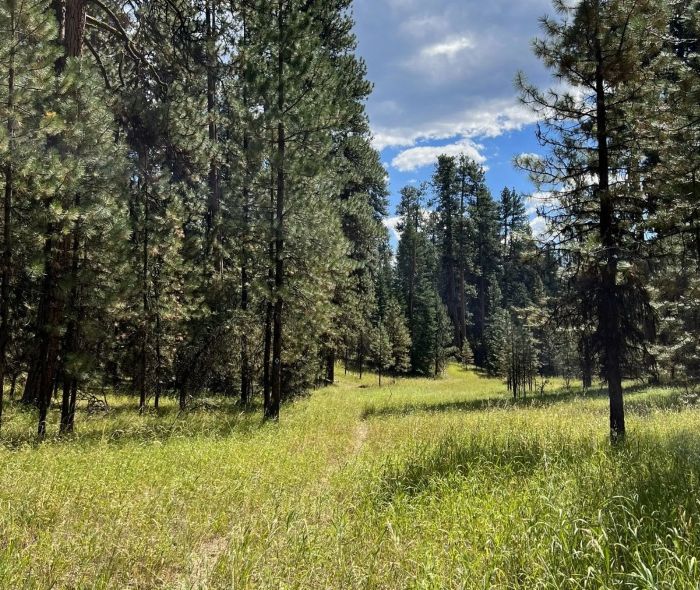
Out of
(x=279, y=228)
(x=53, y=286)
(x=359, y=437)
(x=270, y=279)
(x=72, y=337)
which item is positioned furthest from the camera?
(x=270, y=279)

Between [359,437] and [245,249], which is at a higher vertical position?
[245,249]

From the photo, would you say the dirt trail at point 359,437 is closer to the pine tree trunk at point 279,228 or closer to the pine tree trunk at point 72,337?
the pine tree trunk at point 279,228

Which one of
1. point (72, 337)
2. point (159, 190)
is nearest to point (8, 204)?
point (72, 337)

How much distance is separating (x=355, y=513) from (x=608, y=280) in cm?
644

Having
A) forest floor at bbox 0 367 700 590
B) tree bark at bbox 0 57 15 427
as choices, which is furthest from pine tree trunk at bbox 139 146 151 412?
tree bark at bbox 0 57 15 427

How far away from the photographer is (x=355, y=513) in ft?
16.5

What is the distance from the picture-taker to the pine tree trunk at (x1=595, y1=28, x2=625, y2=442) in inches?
312

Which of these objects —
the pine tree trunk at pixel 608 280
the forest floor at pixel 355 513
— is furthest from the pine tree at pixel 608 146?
the forest floor at pixel 355 513

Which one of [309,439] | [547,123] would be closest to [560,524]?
[309,439]

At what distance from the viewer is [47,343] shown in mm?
8945

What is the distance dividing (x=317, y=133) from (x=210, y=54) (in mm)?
3383

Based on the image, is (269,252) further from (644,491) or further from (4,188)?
(644,491)

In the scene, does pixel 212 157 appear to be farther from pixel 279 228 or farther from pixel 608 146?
pixel 608 146

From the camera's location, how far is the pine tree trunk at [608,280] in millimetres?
7930
